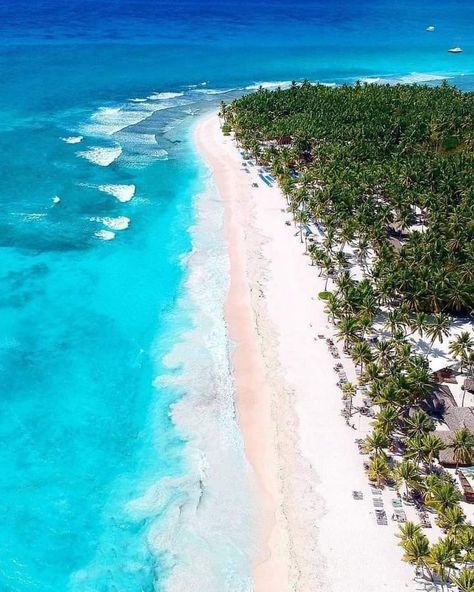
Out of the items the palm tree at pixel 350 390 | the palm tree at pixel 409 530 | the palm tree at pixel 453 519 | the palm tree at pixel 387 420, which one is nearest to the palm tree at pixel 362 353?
the palm tree at pixel 350 390

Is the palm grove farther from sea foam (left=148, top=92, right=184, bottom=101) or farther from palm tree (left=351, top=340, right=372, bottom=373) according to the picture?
sea foam (left=148, top=92, right=184, bottom=101)

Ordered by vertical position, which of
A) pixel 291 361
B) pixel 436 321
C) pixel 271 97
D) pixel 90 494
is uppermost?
pixel 271 97

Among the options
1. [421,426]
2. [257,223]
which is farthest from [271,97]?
[421,426]

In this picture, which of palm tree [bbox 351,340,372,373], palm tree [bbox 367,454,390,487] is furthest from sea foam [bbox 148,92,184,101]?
palm tree [bbox 367,454,390,487]

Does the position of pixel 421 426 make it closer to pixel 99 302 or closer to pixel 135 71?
pixel 99 302

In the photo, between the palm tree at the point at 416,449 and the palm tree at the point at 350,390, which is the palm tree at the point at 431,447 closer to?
the palm tree at the point at 416,449

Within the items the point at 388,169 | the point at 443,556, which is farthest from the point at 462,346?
the point at 388,169

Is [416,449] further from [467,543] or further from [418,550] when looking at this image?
[418,550]
